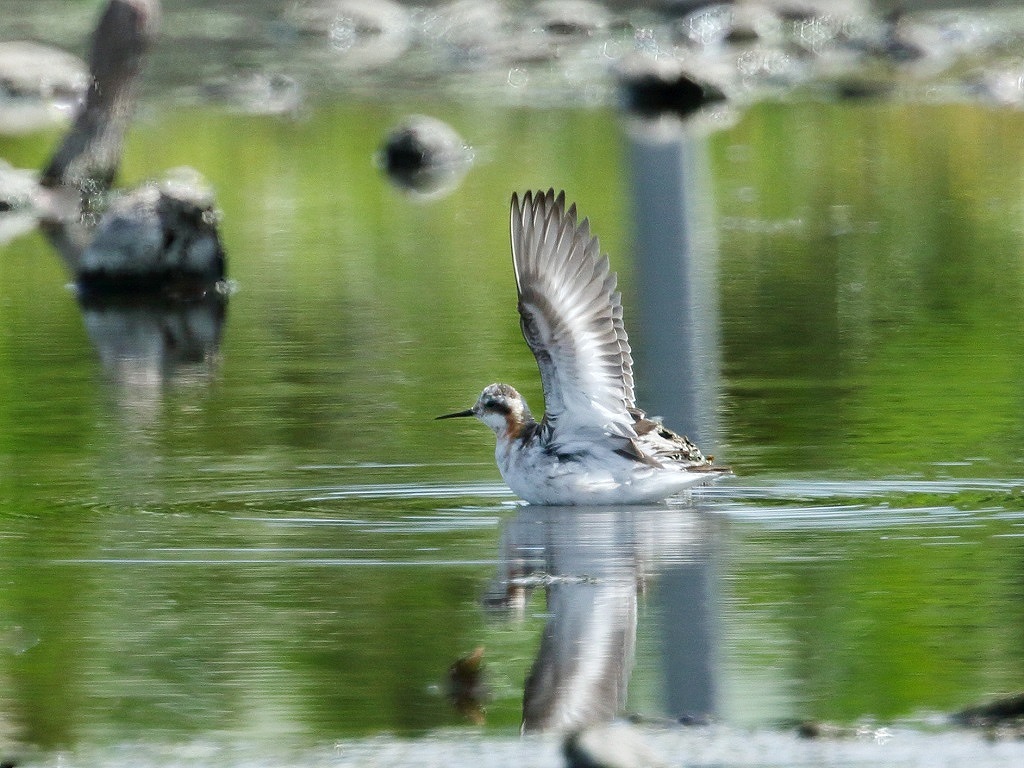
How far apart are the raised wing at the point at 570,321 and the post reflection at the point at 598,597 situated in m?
0.35

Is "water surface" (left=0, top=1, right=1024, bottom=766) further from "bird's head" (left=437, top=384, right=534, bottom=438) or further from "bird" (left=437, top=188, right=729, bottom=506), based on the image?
"bird's head" (left=437, top=384, right=534, bottom=438)

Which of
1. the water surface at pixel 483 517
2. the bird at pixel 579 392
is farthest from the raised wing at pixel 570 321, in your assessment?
the water surface at pixel 483 517

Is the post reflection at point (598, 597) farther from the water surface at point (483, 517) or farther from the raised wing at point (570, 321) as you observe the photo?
the raised wing at point (570, 321)

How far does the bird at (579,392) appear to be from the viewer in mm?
8945

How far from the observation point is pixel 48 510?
9414mm

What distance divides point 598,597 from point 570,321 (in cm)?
176

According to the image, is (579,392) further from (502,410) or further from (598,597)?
(598,597)

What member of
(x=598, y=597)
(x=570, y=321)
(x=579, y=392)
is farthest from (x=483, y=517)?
(x=598, y=597)

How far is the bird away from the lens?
29.3ft

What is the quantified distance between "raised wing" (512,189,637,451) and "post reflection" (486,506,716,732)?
349 mm

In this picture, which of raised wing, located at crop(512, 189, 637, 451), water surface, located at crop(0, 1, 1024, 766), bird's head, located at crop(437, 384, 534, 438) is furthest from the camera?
A: bird's head, located at crop(437, 384, 534, 438)

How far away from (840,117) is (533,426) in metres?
20.4

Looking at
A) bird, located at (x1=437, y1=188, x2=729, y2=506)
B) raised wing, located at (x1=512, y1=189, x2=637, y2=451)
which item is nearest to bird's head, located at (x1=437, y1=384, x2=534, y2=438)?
bird, located at (x1=437, y1=188, x2=729, y2=506)

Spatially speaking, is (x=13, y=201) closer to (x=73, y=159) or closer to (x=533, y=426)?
(x=73, y=159)
